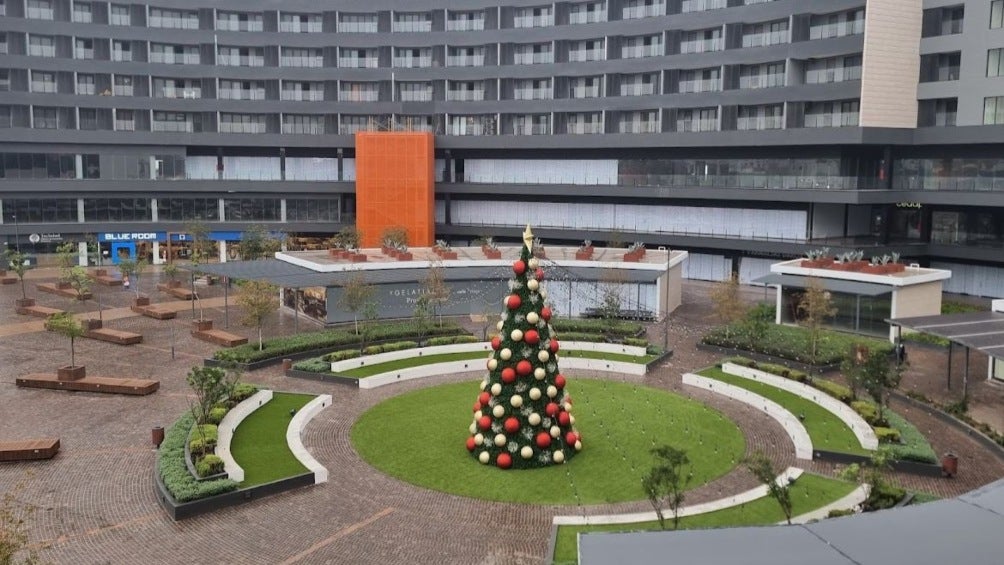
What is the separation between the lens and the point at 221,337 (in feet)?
153

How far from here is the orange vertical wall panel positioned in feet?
271

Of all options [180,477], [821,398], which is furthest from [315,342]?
[821,398]

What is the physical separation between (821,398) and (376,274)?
28810 millimetres

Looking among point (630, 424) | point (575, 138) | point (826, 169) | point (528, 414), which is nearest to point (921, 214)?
point (826, 169)

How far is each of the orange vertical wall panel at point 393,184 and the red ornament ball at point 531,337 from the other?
56.0 metres

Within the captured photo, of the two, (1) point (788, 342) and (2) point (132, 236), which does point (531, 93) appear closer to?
(2) point (132, 236)

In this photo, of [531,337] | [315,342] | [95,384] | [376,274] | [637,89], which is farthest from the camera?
[637,89]

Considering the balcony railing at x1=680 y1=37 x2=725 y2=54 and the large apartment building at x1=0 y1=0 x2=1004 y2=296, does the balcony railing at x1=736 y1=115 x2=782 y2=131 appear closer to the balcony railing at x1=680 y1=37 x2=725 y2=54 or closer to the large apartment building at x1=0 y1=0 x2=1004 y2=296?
the large apartment building at x1=0 y1=0 x2=1004 y2=296

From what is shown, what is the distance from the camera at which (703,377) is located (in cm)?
3856

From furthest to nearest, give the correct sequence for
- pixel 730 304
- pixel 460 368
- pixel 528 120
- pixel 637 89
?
1. pixel 528 120
2. pixel 637 89
3. pixel 730 304
4. pixel 460 368

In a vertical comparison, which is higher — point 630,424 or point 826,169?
point 826,169

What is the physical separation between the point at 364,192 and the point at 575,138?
69.6 feet

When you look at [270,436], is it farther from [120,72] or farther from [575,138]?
[120,72]

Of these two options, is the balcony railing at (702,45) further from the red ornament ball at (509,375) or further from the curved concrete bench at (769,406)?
the red ornament ball at (509,375)
